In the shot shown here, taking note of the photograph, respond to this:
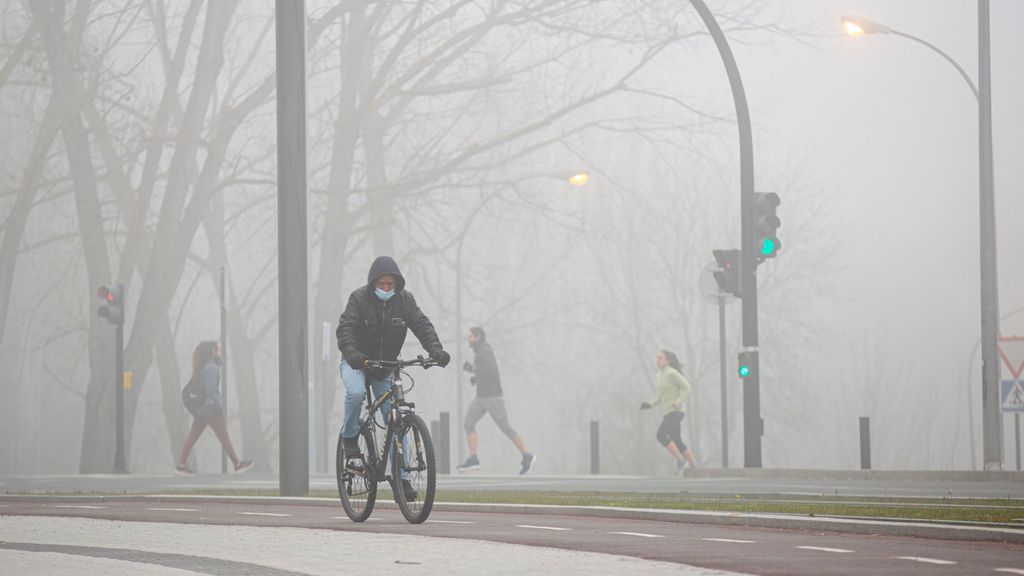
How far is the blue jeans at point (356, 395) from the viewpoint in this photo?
11.2 m

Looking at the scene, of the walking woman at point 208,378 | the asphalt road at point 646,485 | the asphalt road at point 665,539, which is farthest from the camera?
the walking woman at point 208,378

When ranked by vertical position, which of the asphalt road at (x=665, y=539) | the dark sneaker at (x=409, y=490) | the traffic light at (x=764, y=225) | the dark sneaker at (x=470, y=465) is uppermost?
the traffic light at (x=764, y=225)

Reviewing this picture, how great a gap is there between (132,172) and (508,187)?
7.31 metres

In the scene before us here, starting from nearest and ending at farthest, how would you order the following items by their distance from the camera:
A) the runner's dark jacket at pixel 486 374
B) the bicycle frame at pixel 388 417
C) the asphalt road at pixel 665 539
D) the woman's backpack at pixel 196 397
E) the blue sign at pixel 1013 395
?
1. the asphalt road at pixel 665 539
2. the bicycle frame at pixel 388 417
3. the runner's dark jacket at pixel 486 374
4. the woman's backpack at pixel 196 397
5. the blue sign at pixel 1013 395

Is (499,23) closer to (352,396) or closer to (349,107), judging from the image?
(349,107)

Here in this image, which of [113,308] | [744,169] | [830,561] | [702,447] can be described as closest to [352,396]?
[830,561]

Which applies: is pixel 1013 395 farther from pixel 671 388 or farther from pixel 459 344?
pixel 459 344

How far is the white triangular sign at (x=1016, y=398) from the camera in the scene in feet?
104

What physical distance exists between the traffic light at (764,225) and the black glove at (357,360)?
12646mm

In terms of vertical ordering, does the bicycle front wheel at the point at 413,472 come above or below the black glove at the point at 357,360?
below

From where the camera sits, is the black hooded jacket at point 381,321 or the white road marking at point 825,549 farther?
the black hooded jacket at point 381,321

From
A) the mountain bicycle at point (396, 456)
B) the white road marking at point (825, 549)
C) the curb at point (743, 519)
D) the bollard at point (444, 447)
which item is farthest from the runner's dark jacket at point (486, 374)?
the white road marking at point (825, 549)

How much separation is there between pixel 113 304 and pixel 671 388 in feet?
31.5

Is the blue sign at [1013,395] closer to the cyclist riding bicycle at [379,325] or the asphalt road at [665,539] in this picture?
the asphalt road at [665,539]
